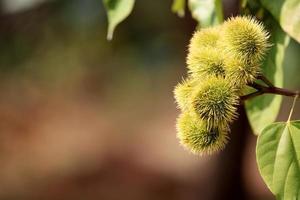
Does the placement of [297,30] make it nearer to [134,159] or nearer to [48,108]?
[134,159]

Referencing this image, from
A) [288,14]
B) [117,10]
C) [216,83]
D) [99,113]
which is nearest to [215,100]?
[216,83]

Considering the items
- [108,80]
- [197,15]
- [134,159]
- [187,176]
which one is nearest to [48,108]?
[108,80]

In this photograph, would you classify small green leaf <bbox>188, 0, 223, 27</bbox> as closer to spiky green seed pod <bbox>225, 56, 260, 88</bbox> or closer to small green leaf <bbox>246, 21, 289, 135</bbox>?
small green leaf <bbox>246, 21, 289, 135</bbox>

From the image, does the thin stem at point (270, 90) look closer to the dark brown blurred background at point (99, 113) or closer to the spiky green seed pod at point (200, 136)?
the spiky green seed pod at point (200, 136)

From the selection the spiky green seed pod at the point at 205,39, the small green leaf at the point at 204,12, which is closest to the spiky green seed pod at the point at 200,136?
the spiky green seed pod at the point at 205,39

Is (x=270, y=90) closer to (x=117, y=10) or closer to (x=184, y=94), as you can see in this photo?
(x=184, y=94)

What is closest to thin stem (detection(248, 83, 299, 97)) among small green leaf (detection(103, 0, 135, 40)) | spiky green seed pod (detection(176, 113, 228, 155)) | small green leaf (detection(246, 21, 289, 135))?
spiky green seed pod (detection(176, 113, 228, 155))
